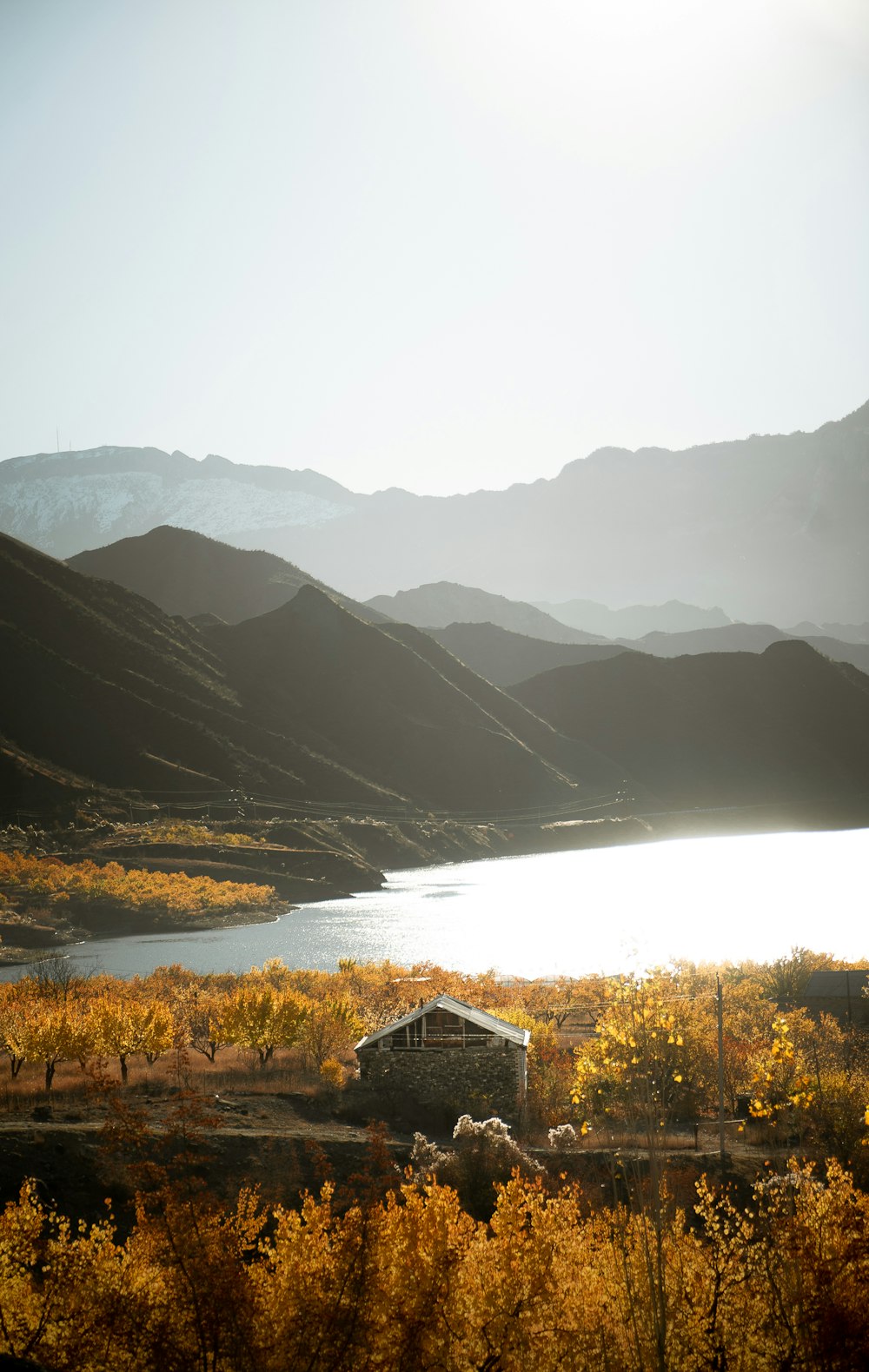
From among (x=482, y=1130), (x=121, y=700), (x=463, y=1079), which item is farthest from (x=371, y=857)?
(x=482, y=1130)

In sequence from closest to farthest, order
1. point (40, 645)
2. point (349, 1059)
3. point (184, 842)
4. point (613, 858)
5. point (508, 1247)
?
point (508, 1247), point (349, 1059), point (184, 842), point (40, 645), point (613, 858)

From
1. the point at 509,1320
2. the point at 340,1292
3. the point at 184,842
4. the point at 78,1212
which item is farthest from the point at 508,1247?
the point at 184,842

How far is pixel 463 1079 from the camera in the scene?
34281 mm

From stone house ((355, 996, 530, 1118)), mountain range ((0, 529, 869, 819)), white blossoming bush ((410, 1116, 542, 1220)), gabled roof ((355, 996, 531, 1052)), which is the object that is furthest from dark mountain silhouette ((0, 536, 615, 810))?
white blossoming bush ((410, 1116, 542, 1220))

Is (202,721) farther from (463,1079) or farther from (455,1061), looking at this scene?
(463,1079)

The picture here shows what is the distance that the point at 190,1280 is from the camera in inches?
553

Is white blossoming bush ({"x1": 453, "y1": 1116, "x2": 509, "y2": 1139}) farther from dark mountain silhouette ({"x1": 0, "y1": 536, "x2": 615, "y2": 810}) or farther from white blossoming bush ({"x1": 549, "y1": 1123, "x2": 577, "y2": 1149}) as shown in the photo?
dark mountain silhouette ({"x1": 0, "y1": 536, "x2": 615, "y2": 810})

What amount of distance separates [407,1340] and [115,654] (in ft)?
513

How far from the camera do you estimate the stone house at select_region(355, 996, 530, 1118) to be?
34000 millimetres

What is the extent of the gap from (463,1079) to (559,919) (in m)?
77.1

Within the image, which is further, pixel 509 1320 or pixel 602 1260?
pixel 602 1260

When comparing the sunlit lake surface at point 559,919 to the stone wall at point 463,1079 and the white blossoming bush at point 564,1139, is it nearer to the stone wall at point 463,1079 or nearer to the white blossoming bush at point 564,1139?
the stone wall at point 463,1079

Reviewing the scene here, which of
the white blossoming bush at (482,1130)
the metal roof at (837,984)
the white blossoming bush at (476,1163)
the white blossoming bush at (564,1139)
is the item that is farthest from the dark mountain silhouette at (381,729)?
the white blossoming bush at (476,1163)

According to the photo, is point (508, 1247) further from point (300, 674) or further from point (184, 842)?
point (300, 674)
